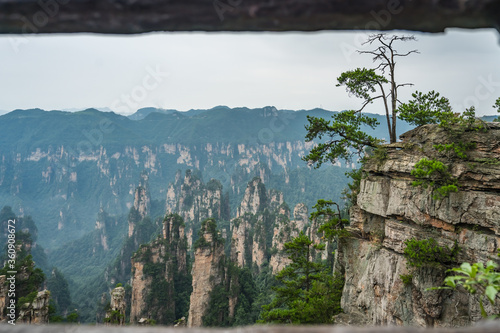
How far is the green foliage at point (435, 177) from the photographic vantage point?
798 centimetres

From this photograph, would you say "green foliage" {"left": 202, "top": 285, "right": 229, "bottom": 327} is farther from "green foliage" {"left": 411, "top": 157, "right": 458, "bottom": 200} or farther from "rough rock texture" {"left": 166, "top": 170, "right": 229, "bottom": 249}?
"rough rock texture" {"left": 166, "top": 170, "right": 229, "bottom": 249}

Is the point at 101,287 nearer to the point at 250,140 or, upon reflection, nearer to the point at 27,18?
the point at 27,18

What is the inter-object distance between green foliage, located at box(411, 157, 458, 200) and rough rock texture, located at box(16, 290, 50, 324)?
2008 centimetres

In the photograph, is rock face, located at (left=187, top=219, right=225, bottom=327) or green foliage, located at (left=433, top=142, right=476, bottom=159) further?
rock face, located at (left=187, top=219, right=225, bottom=327)

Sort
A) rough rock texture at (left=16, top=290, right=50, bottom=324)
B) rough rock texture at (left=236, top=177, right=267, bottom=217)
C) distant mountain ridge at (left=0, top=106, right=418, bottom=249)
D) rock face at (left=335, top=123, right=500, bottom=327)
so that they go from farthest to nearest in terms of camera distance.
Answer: distant mountain ridge at (left=0, top=106, right=418, bottom=249) → rough rock texture at (left=236, top=177, right=267, bottom=217) → rough rock texture at (left=16, top=290, right=50, bottom=324) → rock face at (left=335, top=123, right=500, bottom=327)

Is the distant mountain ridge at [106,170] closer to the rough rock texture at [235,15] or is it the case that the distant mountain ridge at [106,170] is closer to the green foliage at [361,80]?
the green foliage at [361,80]

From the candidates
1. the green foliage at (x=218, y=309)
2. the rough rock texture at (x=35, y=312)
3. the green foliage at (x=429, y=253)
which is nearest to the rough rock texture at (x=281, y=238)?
the green foliage at (x=218, y=309)

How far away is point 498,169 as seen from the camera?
25.7 ft

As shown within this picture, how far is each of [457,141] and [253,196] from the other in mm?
75403

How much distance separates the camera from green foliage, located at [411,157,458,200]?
798 centimetres

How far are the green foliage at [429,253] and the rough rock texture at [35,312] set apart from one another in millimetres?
19259

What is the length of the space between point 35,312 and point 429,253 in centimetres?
1999

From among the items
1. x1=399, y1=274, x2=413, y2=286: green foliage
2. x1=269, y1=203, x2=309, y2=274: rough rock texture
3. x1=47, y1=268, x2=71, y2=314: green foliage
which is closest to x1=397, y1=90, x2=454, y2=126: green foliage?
x1=399, y1=274, x2=413, y2=286: green foliage

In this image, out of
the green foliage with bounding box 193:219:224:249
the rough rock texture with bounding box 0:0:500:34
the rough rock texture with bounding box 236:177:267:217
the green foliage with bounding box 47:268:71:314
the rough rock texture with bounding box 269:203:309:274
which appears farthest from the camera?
the rough rock texture with bounding box 236:177:267:217
